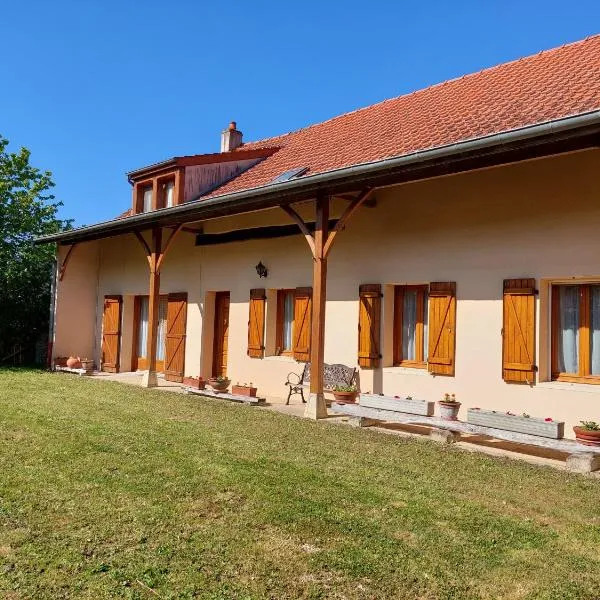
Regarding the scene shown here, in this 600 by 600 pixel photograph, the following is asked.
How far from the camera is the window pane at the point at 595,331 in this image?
6.37 m

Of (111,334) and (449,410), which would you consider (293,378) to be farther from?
(111,334)

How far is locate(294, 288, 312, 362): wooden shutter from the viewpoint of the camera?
904 centimetres

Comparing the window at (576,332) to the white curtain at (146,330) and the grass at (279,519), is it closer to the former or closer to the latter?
the grass at (279,519)

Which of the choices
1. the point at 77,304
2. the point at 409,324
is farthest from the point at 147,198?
the point at 409,324

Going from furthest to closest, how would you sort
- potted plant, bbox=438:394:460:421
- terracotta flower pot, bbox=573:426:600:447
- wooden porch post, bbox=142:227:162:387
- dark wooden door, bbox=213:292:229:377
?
dark wooden door, bbox=213:292:229:377 → wooden porch post, bbox=142:227:162:387 → potted plant, bbox=438:394:460:421 → terracotta flower pot, bbox=573:426:600:447

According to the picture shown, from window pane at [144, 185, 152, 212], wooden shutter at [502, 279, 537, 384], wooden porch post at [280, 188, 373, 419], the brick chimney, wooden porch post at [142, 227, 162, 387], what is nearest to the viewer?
wooden shutter at [502, 279, 537, 384]

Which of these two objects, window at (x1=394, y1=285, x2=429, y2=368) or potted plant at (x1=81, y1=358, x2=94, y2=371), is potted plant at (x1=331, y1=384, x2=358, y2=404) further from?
potted plant at (x1=81, y1=358, x2=94, y2=371)

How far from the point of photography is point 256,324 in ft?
32.4

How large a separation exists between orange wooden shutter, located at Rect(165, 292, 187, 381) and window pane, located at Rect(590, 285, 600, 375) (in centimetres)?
726

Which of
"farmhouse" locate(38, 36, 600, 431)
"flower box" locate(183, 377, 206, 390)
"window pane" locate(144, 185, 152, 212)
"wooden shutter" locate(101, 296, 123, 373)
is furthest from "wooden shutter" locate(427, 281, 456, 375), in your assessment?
"wooden shutter" locate(101, 296, 123, 373)

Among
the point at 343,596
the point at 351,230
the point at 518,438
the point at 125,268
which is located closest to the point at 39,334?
the point at 125,268

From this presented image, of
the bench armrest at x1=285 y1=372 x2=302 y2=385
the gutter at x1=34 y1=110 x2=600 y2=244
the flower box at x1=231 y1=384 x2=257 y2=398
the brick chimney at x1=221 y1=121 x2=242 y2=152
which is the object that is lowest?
the flower box at x1=231 y1=384 x2=257 y2=398

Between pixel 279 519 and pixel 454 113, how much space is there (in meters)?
6.82

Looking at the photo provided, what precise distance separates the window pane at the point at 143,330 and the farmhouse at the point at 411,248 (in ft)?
2.12
